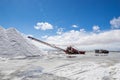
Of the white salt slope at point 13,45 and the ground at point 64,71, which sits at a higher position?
the white salt slope at point 13,45

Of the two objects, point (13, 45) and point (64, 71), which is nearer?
point (64, 71)

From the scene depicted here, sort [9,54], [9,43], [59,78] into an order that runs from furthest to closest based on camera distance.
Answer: [9,43]
[9,54]
[59,78]

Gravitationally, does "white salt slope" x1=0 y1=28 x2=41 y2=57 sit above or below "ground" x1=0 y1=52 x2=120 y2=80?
above

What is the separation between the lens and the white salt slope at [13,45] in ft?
91.2

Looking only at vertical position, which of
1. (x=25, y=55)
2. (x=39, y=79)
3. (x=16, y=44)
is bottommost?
(x=39, y=79)

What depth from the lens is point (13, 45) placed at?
29.5m

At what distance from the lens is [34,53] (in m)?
30.9

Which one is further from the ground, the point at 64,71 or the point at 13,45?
the point at 13,45

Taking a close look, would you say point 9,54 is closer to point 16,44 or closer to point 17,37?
point 16,44

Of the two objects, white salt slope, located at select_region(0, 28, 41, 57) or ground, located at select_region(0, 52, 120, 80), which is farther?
white salt slope, located at select_region(0, 28, 41, 57)

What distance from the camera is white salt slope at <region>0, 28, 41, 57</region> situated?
27.8 metres

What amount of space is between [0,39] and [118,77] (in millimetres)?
26077

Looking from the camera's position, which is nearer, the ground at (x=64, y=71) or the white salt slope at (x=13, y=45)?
the ground at (x=64, y=71)

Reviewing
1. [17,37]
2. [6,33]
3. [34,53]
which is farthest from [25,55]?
[6,33]
